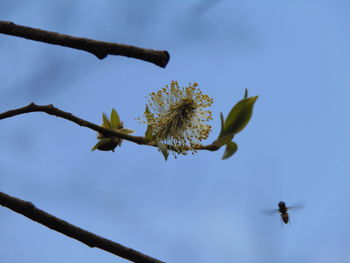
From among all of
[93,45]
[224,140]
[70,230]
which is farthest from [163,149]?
[93,45]

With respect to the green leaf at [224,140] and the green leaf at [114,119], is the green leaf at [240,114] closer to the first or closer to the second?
the green leaf at [224,140]

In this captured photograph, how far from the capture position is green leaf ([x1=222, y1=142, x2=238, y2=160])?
132cm

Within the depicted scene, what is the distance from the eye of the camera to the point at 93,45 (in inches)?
29.2

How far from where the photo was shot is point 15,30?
77cm

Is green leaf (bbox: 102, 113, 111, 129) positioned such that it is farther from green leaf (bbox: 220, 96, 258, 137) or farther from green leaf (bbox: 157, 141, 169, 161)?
green leaf (bbox: 220, 96, 258, 137)

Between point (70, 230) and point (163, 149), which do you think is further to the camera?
point (163, 149)

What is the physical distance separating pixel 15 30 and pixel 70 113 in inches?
14.9

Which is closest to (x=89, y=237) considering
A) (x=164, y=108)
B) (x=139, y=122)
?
(x=139, y=122)

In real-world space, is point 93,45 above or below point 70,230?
above

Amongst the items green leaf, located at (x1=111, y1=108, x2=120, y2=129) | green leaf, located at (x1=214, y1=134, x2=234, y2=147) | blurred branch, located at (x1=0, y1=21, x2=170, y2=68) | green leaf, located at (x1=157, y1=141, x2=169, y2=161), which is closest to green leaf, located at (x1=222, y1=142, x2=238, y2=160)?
green leaf, located at (x1=214, y1=134, x2=234, y2=147)

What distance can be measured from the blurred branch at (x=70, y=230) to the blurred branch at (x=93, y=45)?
0.39 metres

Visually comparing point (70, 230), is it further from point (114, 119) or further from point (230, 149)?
point (114, 119)

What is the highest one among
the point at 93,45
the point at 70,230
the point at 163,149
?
the point at 163,149

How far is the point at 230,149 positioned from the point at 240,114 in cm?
9
